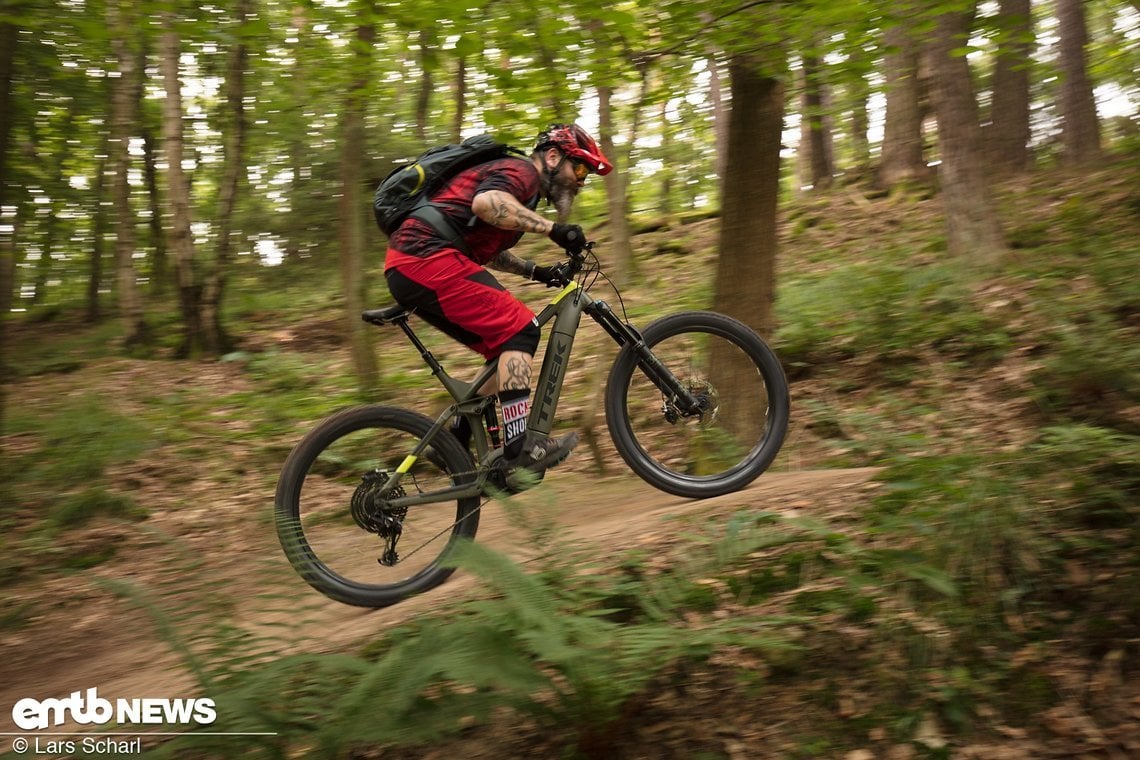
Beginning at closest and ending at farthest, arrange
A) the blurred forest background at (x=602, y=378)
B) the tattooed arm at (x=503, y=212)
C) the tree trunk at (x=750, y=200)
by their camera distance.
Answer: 1. the blurred forest background at (x=602, y=378)
2. the tattooed arm at (x=503, y=212)
3. the tree trunk at (x=750, y=200)

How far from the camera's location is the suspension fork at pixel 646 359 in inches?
188

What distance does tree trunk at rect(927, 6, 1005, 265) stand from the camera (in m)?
8.95

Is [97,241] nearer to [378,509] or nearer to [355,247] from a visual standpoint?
[355,247]

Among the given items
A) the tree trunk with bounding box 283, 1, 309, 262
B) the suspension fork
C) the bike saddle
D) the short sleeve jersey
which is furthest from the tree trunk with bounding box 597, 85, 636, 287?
the tree trunk with bounding box 283, 1, 309, 262

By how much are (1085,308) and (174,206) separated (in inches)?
400

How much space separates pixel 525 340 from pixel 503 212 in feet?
2.29

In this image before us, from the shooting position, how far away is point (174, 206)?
10.7 metres

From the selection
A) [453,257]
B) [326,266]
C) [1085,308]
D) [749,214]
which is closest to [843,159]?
[326,266]

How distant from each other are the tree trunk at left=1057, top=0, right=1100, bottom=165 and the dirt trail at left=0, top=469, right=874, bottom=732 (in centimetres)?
939

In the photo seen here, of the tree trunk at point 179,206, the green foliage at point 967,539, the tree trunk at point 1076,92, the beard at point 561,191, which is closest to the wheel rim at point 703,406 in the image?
the beard at point 561,191

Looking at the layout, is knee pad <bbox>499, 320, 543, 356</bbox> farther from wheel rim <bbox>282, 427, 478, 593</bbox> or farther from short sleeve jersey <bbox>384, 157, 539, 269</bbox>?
wheel rim <bbox>282, 427, 478, 593</bbox>

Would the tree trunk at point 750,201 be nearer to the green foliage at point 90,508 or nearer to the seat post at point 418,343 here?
the seat post at point 418,343

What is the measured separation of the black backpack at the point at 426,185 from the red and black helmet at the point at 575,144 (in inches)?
10.8

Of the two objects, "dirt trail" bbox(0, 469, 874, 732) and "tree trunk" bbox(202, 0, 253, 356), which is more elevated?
"tree trunk" bbox(202, 0, 253, 356)
